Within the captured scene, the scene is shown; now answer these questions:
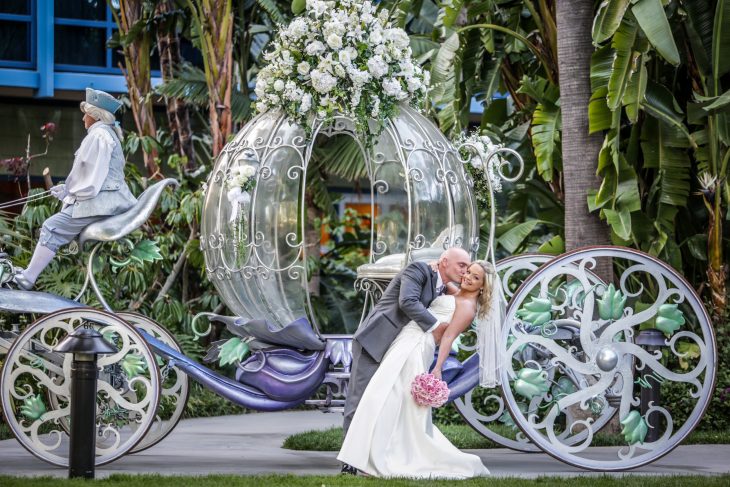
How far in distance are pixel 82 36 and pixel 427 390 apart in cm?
1251

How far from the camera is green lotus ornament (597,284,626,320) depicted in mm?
8141

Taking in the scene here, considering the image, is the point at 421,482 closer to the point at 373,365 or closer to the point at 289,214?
the point at 373,365

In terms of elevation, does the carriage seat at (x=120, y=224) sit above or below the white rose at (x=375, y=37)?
below

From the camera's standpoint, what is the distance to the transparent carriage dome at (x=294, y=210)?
8625 mm

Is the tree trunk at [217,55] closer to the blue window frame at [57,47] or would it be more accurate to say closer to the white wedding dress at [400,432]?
the blue window frame at [57,47]

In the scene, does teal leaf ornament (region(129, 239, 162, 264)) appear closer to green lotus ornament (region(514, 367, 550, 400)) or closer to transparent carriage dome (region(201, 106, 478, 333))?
transparent carriage dome (region(201, 106, 478, 333))

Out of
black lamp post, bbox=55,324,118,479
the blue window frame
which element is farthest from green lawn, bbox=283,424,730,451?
the blue window frame

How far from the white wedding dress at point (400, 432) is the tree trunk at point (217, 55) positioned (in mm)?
5937

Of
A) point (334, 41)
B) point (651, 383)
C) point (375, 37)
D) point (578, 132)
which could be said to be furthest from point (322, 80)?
point (651, 383)

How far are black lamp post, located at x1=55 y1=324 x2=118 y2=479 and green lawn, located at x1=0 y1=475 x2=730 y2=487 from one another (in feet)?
0.67

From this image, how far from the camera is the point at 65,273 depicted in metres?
11.8

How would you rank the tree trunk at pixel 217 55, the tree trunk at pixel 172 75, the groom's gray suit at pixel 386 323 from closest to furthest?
the groom's gray suit at pixel 386 323 < the tree trunk at pixel 217 55 < the tree trunk at pixel 172 75

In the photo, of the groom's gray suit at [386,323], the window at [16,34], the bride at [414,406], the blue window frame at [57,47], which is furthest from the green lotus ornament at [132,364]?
the window at [16,34]

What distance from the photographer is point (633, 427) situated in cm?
798
